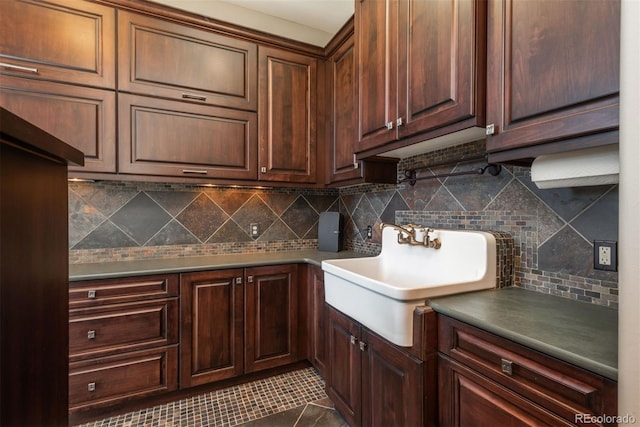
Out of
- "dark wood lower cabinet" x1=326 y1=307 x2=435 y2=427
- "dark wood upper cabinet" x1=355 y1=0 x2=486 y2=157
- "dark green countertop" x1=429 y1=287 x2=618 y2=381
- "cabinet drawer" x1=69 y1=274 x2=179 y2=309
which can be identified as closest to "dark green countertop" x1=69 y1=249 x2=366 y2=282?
"cabinet drawer" x1=69 y1=274 x2=179 y2=309

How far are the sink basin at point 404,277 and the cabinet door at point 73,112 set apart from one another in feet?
5.14

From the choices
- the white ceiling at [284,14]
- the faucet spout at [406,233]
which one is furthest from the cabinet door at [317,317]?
the white ceiling at [284,14]

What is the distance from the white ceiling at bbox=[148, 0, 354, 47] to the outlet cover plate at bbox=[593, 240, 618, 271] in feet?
7.23

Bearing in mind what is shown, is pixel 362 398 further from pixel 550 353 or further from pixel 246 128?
pixel 246 128

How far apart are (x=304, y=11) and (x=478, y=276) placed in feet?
7.62

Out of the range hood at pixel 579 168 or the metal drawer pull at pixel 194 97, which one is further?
the metal drawer pull at pixel 194 97

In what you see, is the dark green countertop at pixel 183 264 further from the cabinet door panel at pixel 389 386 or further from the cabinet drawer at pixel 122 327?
the cabinet door panel at pixel 389 386

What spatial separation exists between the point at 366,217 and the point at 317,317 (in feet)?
2.90

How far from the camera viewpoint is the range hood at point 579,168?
0.89 meters

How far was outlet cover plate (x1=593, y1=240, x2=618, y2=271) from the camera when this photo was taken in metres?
1.03

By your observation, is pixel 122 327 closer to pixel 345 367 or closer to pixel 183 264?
pixel 183 264

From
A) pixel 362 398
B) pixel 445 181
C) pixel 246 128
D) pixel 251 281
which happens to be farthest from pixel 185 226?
pixel 445 181

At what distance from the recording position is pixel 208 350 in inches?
76.5

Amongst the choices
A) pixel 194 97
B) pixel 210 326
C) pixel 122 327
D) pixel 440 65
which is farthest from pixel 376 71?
pixel 122 327
